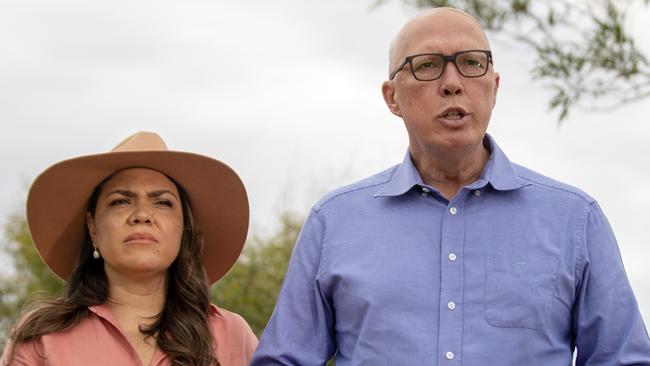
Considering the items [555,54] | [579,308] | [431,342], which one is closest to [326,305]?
[431,342]

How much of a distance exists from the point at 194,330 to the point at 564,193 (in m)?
1.24

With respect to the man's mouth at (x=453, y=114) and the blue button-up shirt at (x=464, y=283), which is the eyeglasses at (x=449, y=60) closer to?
the man's mouth at (x=453, y=114)

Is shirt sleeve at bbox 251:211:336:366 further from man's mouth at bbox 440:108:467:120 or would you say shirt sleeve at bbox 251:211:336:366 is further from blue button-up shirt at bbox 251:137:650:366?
man's mouth at bbox 440:108:467:120

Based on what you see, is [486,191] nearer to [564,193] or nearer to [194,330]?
[564,193]

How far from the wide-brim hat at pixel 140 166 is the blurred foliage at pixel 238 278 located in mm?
7490

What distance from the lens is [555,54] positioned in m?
6.77

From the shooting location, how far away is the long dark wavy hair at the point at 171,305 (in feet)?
12.9

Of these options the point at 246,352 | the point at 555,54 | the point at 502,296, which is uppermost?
the point at 555,54

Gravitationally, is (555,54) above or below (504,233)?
above

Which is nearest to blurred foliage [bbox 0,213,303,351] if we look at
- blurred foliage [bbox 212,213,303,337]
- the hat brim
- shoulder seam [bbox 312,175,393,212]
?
blurred foliage [bbox 212,213,303,337]

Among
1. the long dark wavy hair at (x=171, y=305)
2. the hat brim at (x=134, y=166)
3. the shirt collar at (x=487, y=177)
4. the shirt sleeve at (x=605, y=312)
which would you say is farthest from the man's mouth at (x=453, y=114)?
the long dark wavy hair at (x=171, y=305)

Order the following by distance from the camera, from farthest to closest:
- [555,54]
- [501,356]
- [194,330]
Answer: [555,54] → [194,330] → [501,356]

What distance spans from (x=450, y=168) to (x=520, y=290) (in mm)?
429

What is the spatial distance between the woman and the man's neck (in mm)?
803
